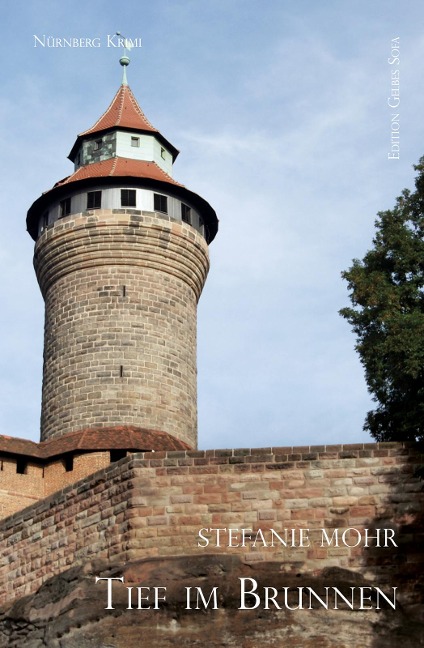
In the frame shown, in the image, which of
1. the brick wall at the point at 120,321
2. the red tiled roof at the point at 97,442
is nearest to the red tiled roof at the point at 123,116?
the brick wall at the point at 120,321

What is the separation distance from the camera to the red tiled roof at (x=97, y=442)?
26.8 metres

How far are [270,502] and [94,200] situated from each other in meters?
12.3

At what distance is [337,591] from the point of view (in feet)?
63.4

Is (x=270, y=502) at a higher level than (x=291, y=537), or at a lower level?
higher

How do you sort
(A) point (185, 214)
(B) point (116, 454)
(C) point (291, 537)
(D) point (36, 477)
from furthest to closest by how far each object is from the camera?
(A) point (185, 214) → (D) point (36, 477) → (B) point (116, 454) → (C) point (291, 537)

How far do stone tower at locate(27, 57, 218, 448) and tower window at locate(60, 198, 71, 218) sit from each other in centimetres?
2

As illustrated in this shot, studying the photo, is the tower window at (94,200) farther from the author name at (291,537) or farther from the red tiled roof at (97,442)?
the author name at (291,537)

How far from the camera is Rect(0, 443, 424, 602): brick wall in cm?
1973

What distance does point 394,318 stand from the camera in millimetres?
21156

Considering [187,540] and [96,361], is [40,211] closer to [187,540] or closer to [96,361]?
[96,361]

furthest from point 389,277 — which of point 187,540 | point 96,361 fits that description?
point 96,361

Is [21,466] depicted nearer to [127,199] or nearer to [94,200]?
[94,200]

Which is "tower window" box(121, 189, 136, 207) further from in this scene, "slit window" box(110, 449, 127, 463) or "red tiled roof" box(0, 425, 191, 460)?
"slit window" box(110, 449, 127, 463)

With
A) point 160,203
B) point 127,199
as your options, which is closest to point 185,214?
point 160,203
